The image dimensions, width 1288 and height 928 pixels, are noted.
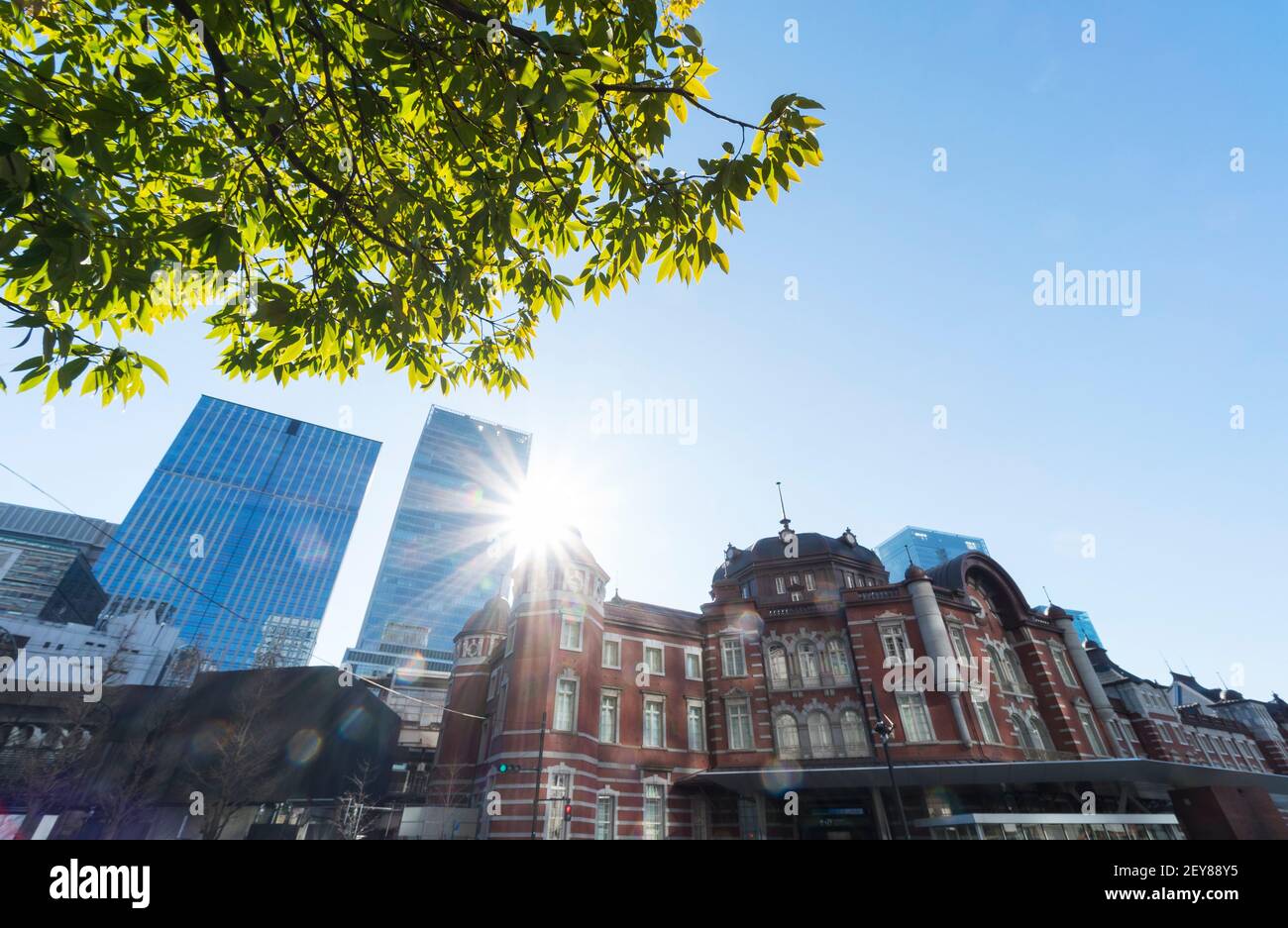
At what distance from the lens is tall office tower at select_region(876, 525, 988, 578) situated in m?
163

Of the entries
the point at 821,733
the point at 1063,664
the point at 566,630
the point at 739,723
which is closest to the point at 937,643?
the point at 821,733

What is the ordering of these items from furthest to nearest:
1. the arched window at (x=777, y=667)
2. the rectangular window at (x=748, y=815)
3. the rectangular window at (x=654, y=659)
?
the rectangular window at (x=654, y=659) → the arched window at (x=777, y=667) → the rectangular window at (x=748, y=815)

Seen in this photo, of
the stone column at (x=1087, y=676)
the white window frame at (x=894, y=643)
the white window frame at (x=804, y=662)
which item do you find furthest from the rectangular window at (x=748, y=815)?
the stone column at (x=1087, y=676)

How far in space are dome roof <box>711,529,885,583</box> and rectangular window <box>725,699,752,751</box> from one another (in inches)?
343

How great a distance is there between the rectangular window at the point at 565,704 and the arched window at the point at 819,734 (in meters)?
10.9

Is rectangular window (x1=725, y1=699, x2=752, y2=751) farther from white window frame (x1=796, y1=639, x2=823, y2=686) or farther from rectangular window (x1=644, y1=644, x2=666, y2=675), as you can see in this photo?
rectangular window (x1=644, y1=644, x2=666, y2=675)

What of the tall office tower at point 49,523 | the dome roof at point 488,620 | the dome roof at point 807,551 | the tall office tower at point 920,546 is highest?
the tall office tower at point 920,546

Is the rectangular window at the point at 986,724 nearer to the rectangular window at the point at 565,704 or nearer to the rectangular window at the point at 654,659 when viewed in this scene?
the rectangular window at the point at 654,659

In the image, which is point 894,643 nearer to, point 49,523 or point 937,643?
point 937,643

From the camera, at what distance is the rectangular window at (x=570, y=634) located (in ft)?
85.3
